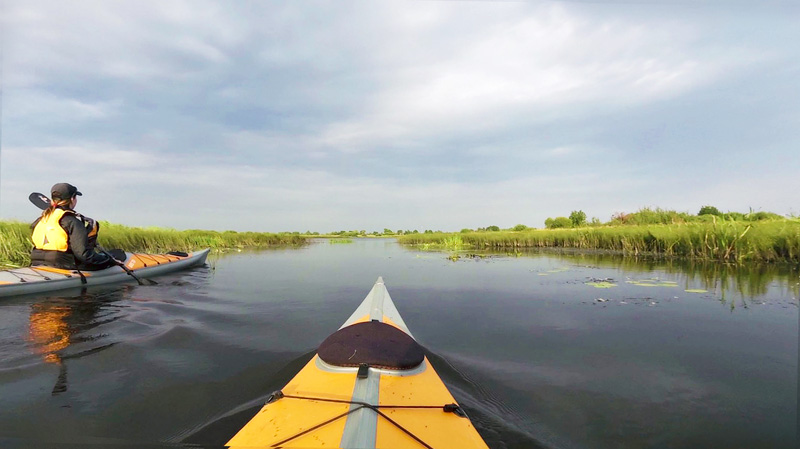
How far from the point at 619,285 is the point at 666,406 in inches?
210

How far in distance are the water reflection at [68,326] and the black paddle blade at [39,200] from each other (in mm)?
1791

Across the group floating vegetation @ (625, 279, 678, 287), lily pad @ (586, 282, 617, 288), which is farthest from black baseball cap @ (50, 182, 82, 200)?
floating vegetation @ (625, 279, 678, 287)

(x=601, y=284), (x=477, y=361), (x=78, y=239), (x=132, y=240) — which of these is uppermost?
(x=78, y=239)

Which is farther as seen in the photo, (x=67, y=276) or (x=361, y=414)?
(x=67, y=276)

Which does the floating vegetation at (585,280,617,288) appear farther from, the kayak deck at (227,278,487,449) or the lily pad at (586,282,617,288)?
the kayak deck at (227,278,487,449)

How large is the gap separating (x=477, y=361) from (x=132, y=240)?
13.9 meters

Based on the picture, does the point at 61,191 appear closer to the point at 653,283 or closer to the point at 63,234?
the point at 63,234

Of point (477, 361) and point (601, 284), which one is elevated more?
point (601, 284)

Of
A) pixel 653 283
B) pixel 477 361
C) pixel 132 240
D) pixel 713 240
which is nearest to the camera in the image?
pixel 477 361

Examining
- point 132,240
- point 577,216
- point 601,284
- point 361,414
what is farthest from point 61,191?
point 577,216

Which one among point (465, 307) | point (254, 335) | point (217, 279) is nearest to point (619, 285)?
point (465, 307)

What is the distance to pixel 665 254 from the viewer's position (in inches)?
528

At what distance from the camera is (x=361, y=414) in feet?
5.63

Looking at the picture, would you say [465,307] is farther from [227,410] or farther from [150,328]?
[150,328]
